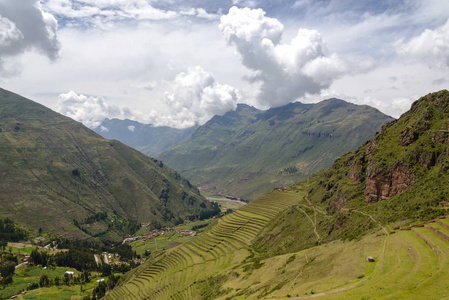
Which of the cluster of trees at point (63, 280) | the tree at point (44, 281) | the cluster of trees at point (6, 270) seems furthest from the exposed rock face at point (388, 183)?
the cluster of trees at point (6, 270)

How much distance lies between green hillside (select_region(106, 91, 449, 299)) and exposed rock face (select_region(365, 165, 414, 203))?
310 mm

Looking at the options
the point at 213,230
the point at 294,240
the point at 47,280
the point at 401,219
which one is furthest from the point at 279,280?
the point at 47,280

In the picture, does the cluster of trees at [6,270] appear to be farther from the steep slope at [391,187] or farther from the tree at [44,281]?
the steep slope at [391,187]

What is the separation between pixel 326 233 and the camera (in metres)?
97.1

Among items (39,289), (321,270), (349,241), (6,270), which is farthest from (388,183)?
(6,270)

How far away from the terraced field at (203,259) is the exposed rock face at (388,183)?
54.9m

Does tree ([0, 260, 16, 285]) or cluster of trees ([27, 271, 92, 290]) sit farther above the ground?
tree ([0, 260, 16, 285])

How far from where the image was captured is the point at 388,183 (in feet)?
310

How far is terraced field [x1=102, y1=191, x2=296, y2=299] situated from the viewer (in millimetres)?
116438

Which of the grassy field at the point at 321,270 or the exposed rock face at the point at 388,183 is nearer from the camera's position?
the grassy field at the point at 321,270

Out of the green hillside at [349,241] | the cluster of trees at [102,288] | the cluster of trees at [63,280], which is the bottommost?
the cluster of trees at [102,288]

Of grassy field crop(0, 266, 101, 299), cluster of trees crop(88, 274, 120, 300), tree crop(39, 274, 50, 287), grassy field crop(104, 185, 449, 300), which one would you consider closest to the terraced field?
grassy field crop(104, 185, 449, 300)

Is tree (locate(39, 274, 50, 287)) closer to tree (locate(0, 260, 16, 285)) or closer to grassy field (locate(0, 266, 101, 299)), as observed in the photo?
grassy field (locate(0, 266, 101, 299))

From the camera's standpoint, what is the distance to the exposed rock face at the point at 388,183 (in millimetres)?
90294
